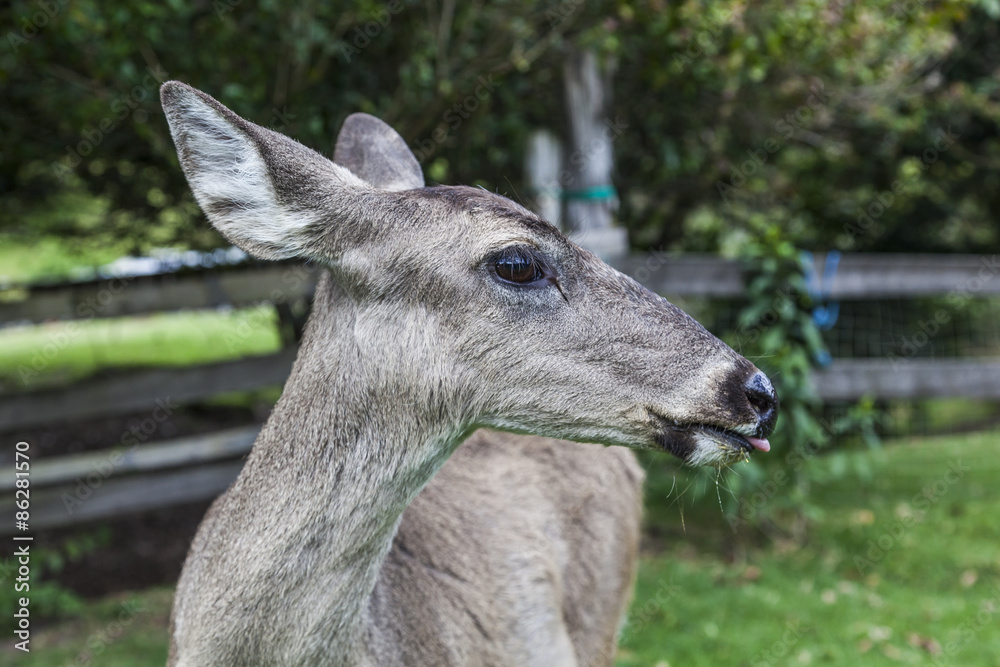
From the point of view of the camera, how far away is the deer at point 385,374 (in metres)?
2.28

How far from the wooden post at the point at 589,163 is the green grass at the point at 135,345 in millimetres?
2720

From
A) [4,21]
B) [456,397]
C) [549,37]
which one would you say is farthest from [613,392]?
[4,21]

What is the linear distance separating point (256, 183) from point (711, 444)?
1.38 metres

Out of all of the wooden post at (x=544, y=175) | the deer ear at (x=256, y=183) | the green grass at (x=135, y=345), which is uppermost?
the wooden post at (x=544, y=175)

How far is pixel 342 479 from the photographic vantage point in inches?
92.1

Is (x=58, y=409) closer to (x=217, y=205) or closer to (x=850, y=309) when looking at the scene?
(x=217, y=205)

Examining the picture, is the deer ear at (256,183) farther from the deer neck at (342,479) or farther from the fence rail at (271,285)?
the fence rail at (271,285)

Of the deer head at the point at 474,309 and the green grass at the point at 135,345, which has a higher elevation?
the deer head at the point at 474,309

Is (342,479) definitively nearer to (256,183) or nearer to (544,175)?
(256,183)

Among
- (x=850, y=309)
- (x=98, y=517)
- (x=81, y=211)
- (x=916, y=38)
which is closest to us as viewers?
(x=98, y=517)

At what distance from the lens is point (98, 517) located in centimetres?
572

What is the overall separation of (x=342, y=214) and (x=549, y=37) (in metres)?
→ 3.39

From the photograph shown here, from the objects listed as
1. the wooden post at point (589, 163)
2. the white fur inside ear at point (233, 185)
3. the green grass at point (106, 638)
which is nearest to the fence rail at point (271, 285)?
the wooden post at point (589, 163)

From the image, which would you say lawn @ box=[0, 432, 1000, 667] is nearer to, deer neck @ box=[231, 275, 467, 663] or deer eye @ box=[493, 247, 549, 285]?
deer neck @ box=[231, 275, 467, 663]
